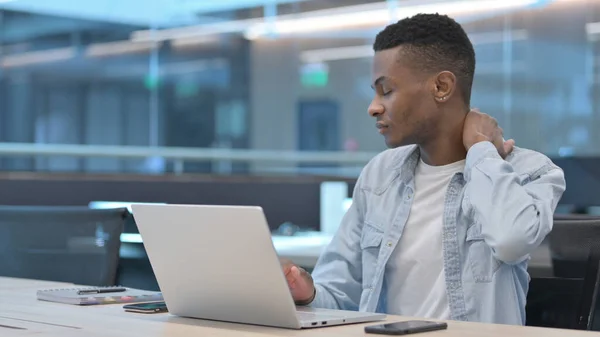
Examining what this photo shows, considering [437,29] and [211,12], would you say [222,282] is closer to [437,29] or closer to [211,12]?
[437,29]

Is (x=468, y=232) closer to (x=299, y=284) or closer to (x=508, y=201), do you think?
(x=508, y=201)

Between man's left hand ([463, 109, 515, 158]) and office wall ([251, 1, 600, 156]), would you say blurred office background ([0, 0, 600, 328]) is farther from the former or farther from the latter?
man's left hand ([463, 109, 515, 158])

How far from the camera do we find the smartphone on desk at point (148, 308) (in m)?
1.60

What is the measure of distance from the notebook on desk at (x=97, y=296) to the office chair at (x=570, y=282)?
2.47ft

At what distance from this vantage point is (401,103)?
6.26ft

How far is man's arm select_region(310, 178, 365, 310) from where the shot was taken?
195 centimetres

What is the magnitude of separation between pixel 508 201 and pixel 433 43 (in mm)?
404

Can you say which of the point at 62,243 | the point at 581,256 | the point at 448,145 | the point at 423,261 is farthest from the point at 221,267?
the point at 62,243

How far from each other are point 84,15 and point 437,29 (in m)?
5.37

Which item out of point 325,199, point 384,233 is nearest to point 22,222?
point 384,233

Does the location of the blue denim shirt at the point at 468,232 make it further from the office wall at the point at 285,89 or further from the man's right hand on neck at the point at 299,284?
the office wall at the point at 285,89

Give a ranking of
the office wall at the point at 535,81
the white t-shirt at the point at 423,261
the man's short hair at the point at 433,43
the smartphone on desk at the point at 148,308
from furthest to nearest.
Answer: the office wall at the point at 535,81 → the man's short hair at the point at 433,43 → the white t-shirt at the point at 423,261 → the smartphone on desk at the point at 148,308

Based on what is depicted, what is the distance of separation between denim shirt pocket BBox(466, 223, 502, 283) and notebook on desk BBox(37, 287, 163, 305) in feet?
1.93

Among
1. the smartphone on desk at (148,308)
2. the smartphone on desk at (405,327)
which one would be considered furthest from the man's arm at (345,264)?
the smartphone on desk at (405,327)
